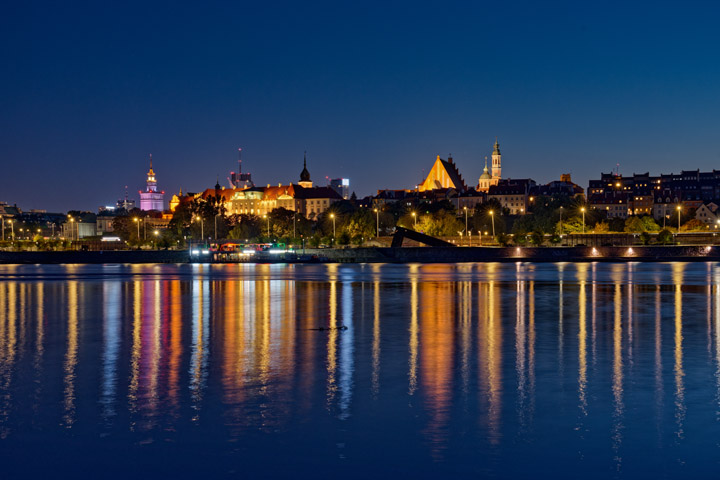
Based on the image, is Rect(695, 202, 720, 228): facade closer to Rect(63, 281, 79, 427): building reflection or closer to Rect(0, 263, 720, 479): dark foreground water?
Rect(0, 263, 720, 479): dark foreground water

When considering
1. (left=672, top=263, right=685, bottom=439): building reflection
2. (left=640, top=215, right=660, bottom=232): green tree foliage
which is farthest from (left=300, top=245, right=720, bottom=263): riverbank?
(left=672, top=263, right=685, bottom=439): building reflection

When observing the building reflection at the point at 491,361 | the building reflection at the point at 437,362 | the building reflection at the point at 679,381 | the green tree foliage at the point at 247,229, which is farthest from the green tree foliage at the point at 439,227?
the building reflection at the point at 679,381

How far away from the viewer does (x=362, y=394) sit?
38.9 feet

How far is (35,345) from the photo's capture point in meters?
17.6

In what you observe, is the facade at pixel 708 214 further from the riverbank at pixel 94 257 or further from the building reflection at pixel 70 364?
the building reflection at pixel 70 364

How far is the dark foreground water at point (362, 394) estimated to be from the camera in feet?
28.2

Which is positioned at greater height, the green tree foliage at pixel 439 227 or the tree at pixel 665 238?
the green tree foliage at pixel 439 227

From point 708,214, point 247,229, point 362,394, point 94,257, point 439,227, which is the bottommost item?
point 362,394

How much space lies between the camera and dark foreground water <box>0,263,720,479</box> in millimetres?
8594

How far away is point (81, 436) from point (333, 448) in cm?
329

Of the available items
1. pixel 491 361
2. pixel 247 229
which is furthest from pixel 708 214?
pixel 491 361

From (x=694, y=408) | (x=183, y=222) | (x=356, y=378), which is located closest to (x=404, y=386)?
(x=356, y=378)

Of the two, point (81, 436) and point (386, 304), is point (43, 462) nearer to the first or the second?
point (81, 436)

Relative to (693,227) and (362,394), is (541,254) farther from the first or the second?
(362,394)
